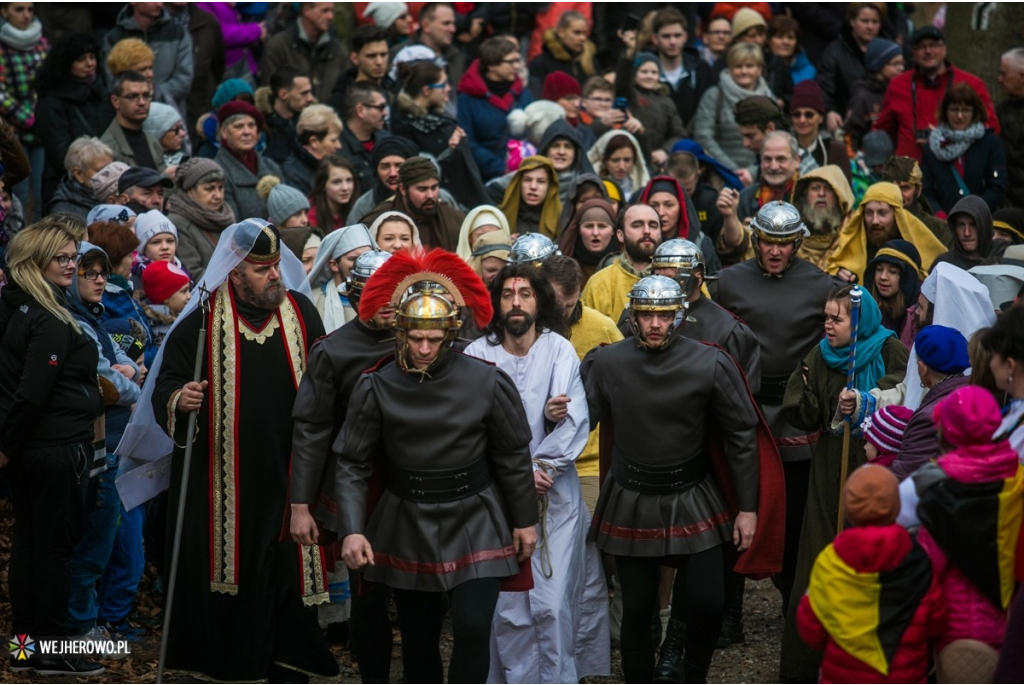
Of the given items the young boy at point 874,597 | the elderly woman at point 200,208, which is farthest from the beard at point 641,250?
the young boy at point 874,597

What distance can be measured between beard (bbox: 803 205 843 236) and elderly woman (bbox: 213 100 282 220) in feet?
12.3

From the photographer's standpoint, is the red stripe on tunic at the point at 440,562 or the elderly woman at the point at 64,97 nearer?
the red stripe on tunic at the point at 440,562

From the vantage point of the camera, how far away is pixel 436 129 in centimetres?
1136

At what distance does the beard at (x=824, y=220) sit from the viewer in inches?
386

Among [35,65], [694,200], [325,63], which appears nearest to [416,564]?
[694,200]

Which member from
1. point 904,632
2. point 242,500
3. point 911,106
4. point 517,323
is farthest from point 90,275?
point 911,106

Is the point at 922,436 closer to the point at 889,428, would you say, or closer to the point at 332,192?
the point at 889,428

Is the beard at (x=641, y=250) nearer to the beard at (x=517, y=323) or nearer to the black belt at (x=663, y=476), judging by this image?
the beard at (x=517, y=323)

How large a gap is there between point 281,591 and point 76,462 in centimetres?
117

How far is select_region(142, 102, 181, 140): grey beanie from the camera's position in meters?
10.6

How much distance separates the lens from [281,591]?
7.26 metres

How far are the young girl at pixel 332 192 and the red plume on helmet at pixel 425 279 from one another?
11.6 feet

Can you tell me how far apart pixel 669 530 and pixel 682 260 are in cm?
162

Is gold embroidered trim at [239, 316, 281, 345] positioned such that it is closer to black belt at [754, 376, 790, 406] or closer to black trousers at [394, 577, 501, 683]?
black trousers at [394, 577, 501, 683]
